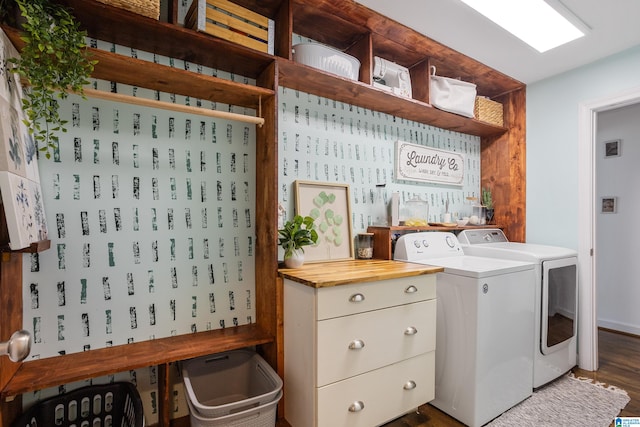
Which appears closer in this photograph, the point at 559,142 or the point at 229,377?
the point at 229,377

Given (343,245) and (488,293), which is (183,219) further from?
(488,293)

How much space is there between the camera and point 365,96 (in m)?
2.20

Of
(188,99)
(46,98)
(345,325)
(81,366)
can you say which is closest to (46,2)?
→ (46,98)

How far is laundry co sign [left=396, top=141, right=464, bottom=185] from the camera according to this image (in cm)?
262

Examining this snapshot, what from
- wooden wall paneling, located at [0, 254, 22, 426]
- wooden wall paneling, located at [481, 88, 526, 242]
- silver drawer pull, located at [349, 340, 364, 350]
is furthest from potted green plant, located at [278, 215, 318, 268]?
wooden wall paneling, located at [481, 88, 526, 242]

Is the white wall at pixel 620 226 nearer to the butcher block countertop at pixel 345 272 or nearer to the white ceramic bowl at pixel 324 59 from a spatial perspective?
the butcher block countertop at pixel 345 272

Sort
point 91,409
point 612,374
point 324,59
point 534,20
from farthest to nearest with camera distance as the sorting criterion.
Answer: point 612,374 → point 534,20 → point 324,59 → point 91,409

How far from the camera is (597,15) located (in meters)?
1.97

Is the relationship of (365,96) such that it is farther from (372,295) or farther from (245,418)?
(245,418)

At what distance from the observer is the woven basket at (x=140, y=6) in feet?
4.32

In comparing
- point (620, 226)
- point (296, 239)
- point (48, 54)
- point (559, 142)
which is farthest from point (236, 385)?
point (620, 226)

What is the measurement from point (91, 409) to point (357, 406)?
50.3 inches

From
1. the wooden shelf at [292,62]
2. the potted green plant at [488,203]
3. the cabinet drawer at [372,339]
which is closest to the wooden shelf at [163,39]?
the wooden shelf at [292,62]

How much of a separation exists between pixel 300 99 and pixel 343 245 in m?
1.03
